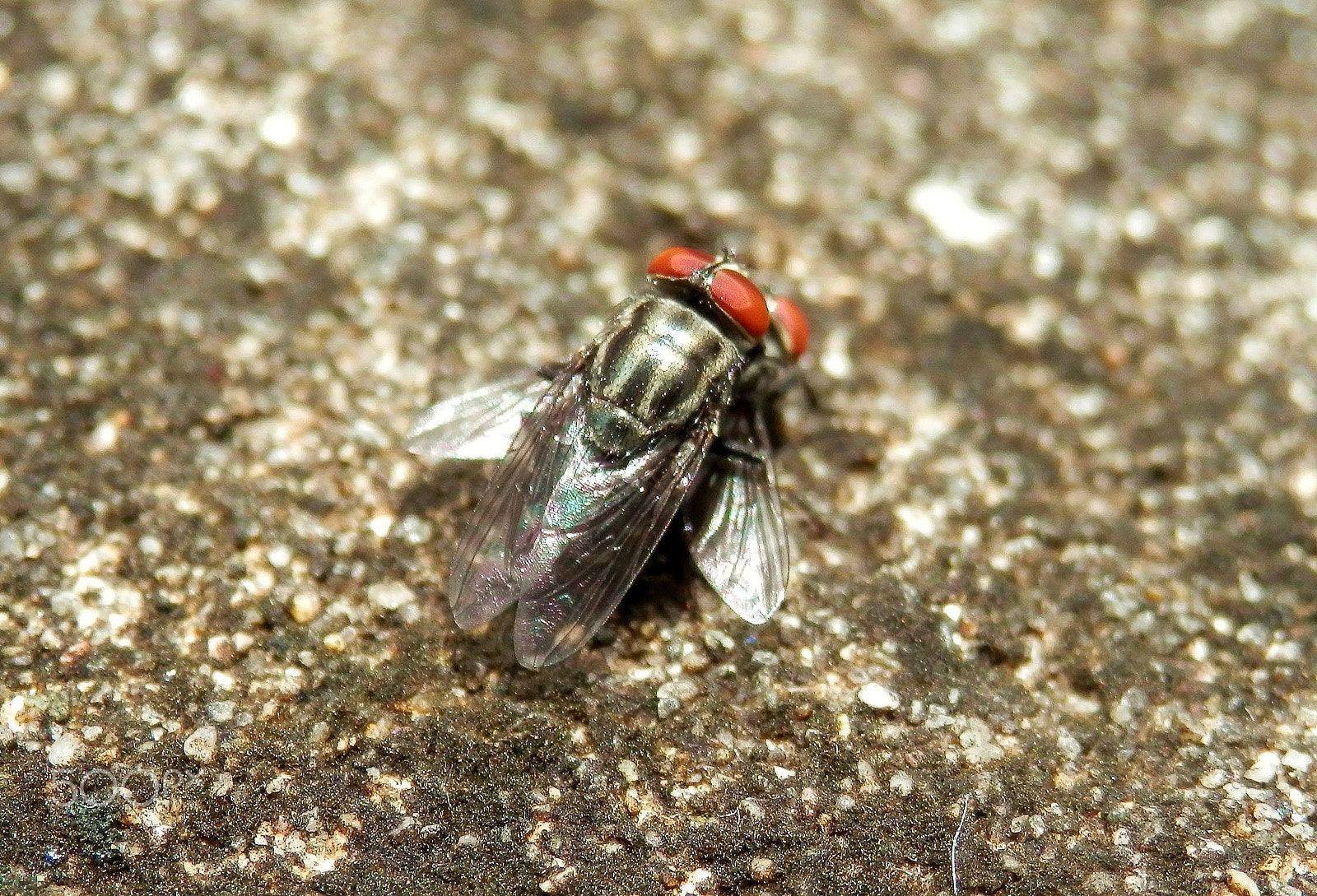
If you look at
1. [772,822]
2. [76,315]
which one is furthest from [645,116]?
[772,822]

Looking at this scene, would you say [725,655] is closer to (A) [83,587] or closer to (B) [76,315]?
(A) [83,587]

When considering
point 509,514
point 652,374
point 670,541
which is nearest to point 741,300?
point 652,374

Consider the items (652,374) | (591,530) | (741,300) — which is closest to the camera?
(591,530)

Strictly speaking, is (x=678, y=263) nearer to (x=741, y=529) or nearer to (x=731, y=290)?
(x=731, y=290)

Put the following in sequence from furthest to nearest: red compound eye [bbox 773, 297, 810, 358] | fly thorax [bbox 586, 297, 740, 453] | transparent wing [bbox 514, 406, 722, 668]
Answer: red compound eye [bbox 773, 297, 810, 358] → fly thorax [bbox 586, 297, 740, 453] → transparent wing [bbox 514, 406, 722, 668]

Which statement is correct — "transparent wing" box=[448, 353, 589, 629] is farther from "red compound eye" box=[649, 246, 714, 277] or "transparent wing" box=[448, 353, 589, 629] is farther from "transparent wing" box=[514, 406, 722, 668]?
"red compound eye" box=[649, 246, 714, 277]

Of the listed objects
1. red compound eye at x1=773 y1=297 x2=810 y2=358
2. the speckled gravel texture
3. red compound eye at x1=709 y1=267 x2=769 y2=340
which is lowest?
the speckled gravel texture

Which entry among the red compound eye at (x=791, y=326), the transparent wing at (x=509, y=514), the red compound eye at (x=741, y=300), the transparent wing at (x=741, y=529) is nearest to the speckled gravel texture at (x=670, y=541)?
the transparent wing at (x=741, y=529)

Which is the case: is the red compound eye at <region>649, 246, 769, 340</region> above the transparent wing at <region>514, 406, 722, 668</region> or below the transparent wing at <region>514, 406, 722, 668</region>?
above

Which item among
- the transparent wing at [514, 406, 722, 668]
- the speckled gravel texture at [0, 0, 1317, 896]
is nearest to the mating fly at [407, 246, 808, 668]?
the transparent wing at [514, 406, 722, 668]
